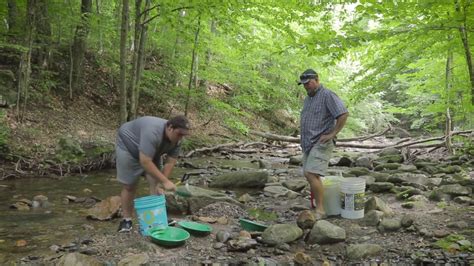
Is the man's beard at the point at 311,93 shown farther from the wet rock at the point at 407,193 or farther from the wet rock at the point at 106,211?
the wet rock at the point at 106,211

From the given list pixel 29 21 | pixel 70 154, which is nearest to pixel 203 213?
pixel 70 154

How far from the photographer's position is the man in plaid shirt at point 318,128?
5.16 meters

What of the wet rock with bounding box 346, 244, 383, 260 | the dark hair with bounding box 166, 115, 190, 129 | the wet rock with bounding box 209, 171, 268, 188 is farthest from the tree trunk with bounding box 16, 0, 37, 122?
the wet rock with bounding box 346, 244, 383, 260

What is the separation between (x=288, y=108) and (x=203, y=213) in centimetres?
1690

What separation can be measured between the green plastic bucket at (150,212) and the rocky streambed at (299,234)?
0.16 meters

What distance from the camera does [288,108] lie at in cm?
2200

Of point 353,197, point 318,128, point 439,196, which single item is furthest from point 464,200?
point 318,128

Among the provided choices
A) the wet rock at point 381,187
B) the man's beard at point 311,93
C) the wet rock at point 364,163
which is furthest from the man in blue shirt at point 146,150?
the wet rock at point 364,163

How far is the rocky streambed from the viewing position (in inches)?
152

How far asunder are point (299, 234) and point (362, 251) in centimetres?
75

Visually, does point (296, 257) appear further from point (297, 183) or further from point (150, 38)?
point (150, 38)

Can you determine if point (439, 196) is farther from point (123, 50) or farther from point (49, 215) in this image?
point (123, 50)

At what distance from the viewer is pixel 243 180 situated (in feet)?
26.1

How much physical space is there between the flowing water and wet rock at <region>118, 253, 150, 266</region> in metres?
0.94
